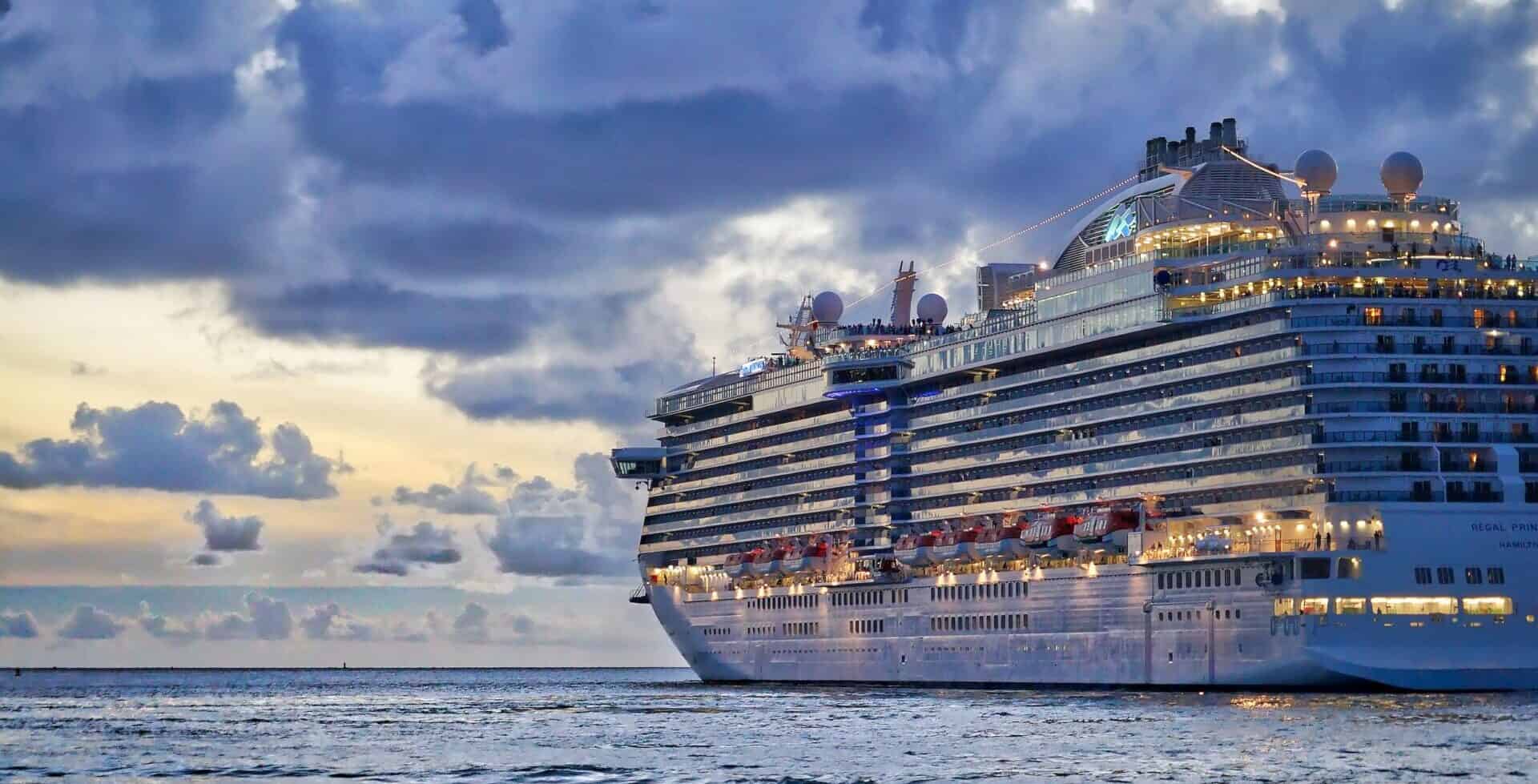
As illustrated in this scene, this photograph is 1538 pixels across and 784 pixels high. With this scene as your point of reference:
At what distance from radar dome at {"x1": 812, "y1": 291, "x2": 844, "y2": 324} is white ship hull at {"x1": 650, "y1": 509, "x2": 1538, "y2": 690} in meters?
→ 21.6

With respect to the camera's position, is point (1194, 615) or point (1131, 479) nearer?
point (1194, 615)

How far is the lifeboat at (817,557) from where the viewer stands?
13575cm

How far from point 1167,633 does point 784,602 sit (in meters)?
40.5

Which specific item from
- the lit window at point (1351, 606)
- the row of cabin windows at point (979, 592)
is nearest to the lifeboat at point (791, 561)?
the row of cabin windows at point (979, 592)

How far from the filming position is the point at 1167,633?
103 metres

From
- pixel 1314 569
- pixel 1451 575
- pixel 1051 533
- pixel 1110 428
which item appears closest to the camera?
pixel 1451 575

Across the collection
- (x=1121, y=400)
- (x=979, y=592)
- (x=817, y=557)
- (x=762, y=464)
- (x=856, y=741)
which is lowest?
(x=856, y=741)

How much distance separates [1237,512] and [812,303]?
5486 centimetres

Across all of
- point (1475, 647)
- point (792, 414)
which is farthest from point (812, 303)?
point (1475, 647)

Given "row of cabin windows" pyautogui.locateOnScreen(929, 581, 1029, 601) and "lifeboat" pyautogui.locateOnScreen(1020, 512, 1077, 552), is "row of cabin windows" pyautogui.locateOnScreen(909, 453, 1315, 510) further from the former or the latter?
"row of cabin windows" pyautogui.locateOnScreen(929, 581, 1029, 601)

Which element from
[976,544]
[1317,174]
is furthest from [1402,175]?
[976,544]

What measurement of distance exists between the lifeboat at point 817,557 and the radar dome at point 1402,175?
1729 inches

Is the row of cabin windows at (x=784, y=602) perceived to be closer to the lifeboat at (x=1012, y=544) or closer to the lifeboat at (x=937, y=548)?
the lifeboat at (x=937, y=548)

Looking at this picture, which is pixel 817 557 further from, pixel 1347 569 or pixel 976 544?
pixel 1347 569
